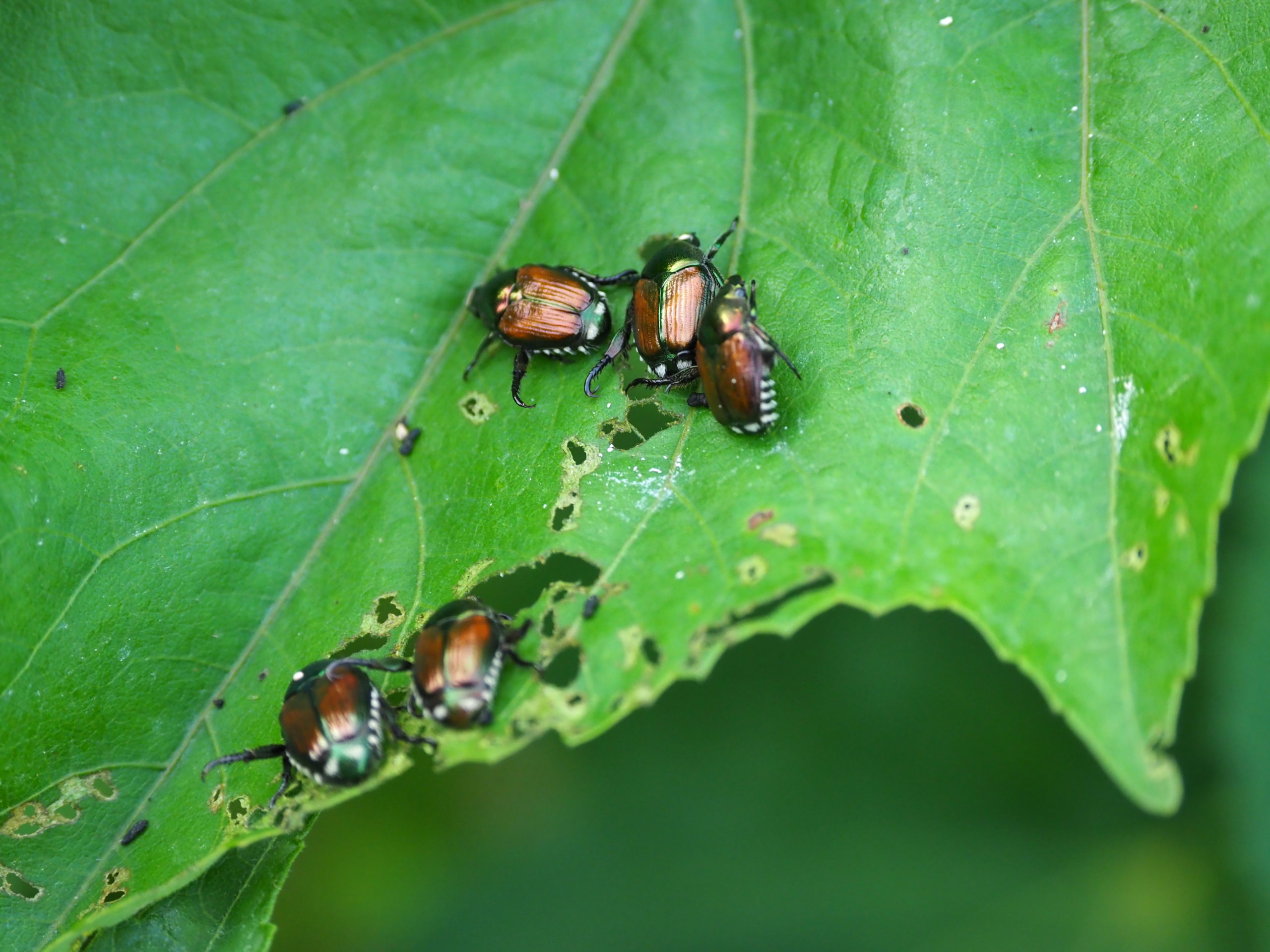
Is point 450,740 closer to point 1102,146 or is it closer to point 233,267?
point 233,267

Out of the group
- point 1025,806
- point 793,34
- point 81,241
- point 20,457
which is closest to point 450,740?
point 20,457

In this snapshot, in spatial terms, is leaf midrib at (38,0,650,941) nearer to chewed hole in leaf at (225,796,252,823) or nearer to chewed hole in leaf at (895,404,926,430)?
chewed hole in leaf at (225,796,252,823)

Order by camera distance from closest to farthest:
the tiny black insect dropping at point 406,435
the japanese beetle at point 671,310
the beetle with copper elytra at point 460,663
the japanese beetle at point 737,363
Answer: the beetle with copper elytra at point 460,663
the japanese beetle at point 737,363
the japanese beetle at point 671,310
the tiny black insect dropping at point 406,435

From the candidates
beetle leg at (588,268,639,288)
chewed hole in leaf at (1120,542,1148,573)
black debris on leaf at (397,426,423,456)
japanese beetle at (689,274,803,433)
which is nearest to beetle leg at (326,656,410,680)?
black debris on leaf at (397,426,423,456)

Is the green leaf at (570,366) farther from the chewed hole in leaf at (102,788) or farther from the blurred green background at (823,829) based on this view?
the blurred green background at (823,829)

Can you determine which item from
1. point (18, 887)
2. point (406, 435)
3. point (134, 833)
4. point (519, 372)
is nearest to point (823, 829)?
point (519, 372)

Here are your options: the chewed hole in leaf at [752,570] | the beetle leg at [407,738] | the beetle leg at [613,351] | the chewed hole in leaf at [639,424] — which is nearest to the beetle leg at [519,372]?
the beetle leg at [613,351]
